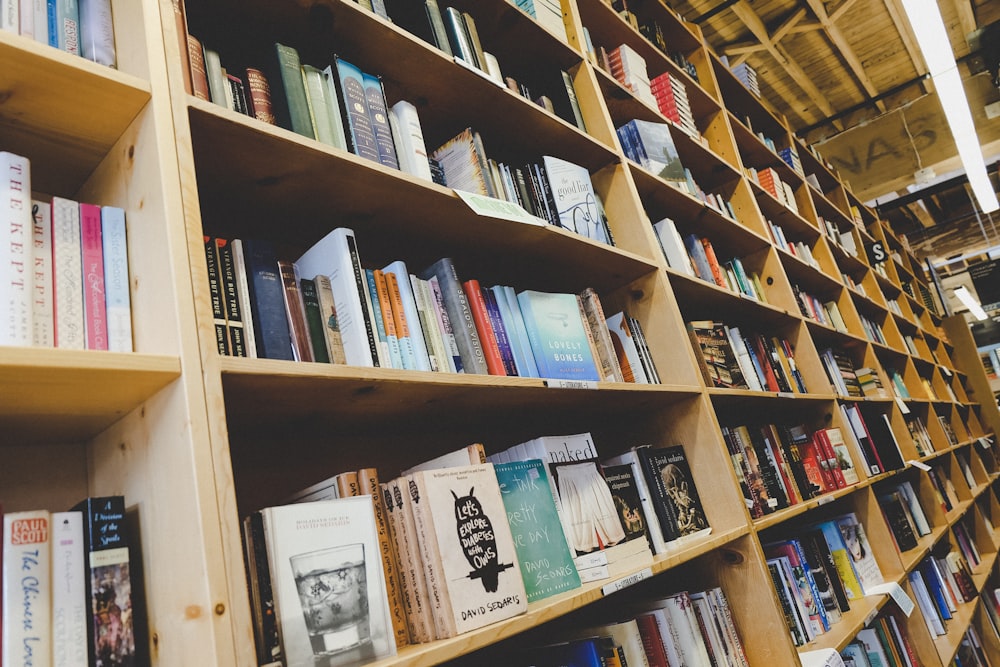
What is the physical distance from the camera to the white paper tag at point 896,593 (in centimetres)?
228

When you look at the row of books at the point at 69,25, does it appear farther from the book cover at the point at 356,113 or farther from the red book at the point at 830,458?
the red book at the point at 830,458

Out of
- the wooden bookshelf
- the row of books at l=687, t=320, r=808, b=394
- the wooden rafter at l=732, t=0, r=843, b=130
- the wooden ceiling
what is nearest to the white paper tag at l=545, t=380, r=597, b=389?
the wooden bookshelf

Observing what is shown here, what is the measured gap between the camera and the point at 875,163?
523 centimetres

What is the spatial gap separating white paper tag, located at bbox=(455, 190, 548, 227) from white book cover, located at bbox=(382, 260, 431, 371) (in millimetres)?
204

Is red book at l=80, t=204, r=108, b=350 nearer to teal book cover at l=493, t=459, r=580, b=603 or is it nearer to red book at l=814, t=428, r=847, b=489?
teal book cover at l=493, t=459, r=580, b=603

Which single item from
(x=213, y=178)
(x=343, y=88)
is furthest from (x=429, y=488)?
(x=343, y=88)

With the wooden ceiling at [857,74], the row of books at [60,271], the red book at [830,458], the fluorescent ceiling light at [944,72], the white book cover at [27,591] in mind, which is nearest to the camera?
the white book cover at [27,591]

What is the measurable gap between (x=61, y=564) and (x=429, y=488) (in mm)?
468

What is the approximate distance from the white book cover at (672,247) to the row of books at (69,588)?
1738 mm

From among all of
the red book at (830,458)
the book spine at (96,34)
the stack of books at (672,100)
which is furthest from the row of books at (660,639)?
the stack of books at (672,100)

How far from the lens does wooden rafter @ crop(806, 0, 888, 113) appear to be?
13.0 feet

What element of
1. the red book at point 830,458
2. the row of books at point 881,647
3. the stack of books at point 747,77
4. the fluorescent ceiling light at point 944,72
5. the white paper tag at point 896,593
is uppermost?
the stack of books at point 747,77

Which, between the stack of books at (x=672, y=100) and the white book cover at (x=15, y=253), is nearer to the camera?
the white book cover at (x=15, y=253)

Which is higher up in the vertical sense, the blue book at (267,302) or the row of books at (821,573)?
the blue book at (267,302)
